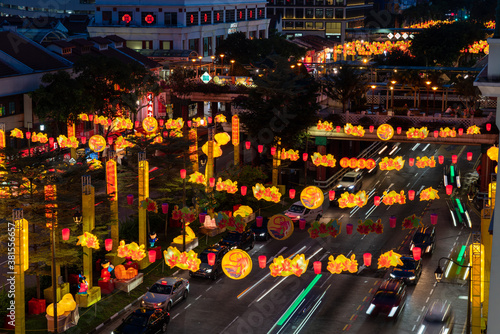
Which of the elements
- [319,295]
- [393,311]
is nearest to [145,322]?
[319,295]

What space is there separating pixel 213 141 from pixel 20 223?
23.5 metres

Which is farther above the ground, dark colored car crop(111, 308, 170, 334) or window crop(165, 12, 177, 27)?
window crop(165, 12, 177, 27)

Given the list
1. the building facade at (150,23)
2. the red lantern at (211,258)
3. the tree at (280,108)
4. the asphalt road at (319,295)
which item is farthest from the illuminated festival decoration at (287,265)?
the building facade at (150,23)

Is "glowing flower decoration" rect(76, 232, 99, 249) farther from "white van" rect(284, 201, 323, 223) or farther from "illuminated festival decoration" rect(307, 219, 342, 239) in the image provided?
"white van" rect(284, 201, 323, 223)

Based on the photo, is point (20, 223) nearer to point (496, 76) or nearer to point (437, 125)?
point (496, 76)

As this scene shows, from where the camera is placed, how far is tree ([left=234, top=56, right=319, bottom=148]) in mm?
60344

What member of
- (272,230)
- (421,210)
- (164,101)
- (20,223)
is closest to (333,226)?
(272,230)

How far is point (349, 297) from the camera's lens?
41000mm

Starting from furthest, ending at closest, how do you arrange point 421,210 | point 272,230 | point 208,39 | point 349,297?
point 208,39 → point 421,210 → point 349,297 → point 272,230

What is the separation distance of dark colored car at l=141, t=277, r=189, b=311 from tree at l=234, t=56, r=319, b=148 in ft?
73.6

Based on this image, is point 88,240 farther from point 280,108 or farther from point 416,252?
point 280,108

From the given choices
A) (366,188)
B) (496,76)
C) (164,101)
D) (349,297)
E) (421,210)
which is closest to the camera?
(496,76)

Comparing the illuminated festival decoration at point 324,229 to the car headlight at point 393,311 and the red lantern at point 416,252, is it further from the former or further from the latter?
the red lantern at point 416,252

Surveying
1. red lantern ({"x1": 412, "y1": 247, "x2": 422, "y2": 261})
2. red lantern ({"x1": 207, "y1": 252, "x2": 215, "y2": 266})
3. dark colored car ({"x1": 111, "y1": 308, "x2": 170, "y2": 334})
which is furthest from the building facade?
dark colored car ({"x1": 111, "y1": 308, "x2": 170, "y2": 334})
